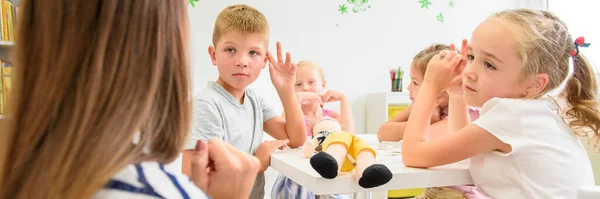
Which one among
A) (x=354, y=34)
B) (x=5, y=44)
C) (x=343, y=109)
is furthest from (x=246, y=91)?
(x=354, y=34)

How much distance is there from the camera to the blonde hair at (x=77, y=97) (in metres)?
0.40

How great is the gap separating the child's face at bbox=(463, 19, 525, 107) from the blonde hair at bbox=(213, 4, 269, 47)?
65 centimetres

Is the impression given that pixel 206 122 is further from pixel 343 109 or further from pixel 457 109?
pixel 343 109

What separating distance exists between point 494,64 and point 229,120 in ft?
2.35

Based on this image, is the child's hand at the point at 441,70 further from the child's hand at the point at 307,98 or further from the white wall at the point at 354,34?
the white wall at the point at 354,34

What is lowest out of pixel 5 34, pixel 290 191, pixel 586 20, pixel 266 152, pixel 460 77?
pixel 290 191

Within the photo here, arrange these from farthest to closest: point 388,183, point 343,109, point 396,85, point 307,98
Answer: point 396,85 → point 343,109 → point 307,98 → point 388,183

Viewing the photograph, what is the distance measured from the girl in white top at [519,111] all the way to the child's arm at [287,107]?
0.45 m

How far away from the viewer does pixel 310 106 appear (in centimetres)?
210

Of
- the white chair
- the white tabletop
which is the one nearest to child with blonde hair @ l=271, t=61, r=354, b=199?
the white tabletop

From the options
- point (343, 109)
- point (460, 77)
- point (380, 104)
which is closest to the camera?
point (460, 77)

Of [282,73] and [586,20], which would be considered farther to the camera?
[586,20]

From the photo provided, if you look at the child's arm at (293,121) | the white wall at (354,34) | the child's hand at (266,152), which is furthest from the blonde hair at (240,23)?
the white wall at (354,34)

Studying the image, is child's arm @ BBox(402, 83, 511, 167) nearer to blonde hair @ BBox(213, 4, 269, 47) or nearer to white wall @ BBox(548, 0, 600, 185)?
blonde hair @ BBox(213, 4, 269, 47)
